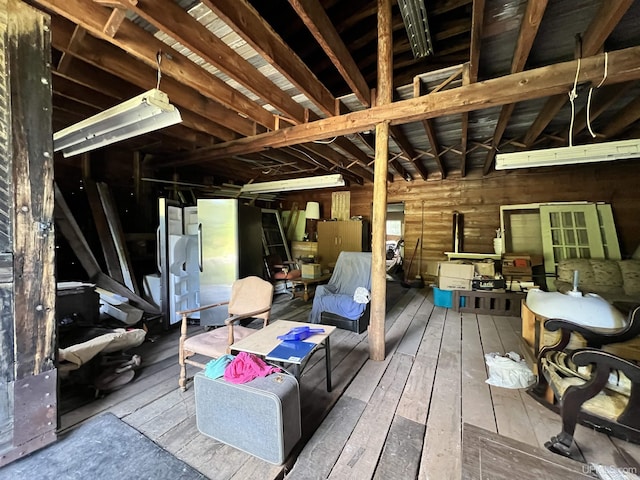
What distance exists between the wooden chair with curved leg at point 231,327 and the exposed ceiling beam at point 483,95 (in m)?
1.90

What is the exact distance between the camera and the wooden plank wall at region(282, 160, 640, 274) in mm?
4703

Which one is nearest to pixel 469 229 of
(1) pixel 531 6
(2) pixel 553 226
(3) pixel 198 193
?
(2) pixel 553 226

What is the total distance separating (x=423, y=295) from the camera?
5547 mm

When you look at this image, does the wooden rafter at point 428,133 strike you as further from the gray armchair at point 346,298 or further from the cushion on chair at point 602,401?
the cushion on chair at point 602,401

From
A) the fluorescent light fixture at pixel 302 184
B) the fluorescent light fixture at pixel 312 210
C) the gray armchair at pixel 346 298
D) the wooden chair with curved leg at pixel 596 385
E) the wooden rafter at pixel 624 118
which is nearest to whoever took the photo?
the wooden chair with curved leg at pixel 596 385

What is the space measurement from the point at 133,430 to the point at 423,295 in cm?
514

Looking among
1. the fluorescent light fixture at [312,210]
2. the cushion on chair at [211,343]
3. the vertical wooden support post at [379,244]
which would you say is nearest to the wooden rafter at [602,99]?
the vertical wooden support post at [379,244]

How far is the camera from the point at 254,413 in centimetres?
146

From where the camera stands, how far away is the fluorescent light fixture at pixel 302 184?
16.8 feet

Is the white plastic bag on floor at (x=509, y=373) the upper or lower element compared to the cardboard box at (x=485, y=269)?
lower

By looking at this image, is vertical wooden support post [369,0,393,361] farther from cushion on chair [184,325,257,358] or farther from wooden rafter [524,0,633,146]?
wooden rafter [524,0,633,146]

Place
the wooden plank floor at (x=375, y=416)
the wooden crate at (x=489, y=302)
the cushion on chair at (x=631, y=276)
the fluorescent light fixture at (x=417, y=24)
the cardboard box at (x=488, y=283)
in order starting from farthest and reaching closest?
the cardboard box at (x=488, y=283) < the wooden crate at (x=489, y=302) < the cushion on chair at (x=631, y=276) < the fluorescent light fixture at (x=417, y=24) < the wooden plank floor at (x=375, y=416)

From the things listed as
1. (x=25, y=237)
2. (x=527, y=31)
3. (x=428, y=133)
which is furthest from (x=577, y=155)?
(x=25, y=237)

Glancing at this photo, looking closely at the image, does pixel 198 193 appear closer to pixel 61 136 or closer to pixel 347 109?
pixel 61 136
